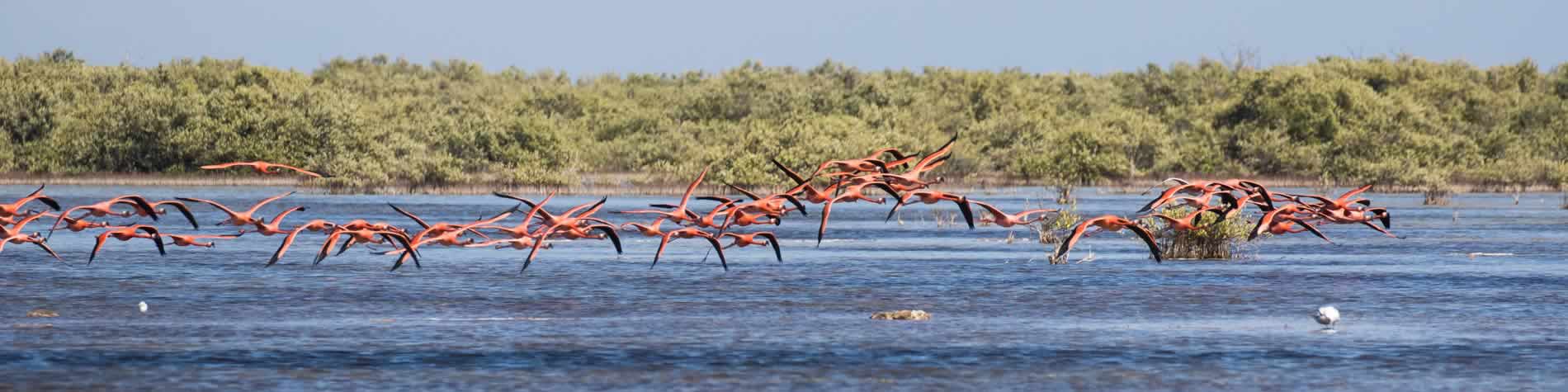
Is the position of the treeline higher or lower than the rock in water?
higher

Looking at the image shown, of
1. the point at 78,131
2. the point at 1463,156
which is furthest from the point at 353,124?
the point at 1463,156

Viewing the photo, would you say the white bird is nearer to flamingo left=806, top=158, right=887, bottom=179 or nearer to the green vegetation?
flamingo left=806, top=158, right=887, bottom=179

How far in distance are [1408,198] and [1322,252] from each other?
51834mm

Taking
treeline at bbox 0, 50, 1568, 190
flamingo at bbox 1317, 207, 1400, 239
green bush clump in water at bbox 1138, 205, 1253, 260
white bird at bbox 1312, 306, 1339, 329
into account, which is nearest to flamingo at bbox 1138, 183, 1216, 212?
flamingo at bbox 1317, 207, 1400, 239

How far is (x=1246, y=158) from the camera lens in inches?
4719

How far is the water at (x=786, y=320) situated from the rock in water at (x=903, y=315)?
1.20 ft

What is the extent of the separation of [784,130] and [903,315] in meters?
80.3

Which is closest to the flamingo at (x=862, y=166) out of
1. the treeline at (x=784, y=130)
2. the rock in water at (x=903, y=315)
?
the rock in water at (x=903, y=315)

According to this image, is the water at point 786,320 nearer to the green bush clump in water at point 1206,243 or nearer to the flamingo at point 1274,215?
the green bush clump in water at point 1206,243

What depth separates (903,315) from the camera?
1020 inches

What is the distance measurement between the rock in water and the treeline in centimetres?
7252

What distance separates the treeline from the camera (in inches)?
4289

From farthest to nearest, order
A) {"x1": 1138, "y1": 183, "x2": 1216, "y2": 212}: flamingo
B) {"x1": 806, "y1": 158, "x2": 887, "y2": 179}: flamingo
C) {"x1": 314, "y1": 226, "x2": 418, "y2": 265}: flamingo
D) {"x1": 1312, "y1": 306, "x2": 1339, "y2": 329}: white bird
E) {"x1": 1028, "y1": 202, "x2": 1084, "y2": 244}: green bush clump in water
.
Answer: {"x1": 1028, "y1": 202, "x2": 1084, "y2": 244}: green bush clump in water
{"x1": 1312, "y1": 306, "x2": 1339, "y2": 329}: white bird
{"x1": 314, "y1": 226, "x2": 418, "y2": 265}: flamingo
{"x1": 1138, "y1": 183, "x2": 1216, "y2": 212}: flamingo
{"x1": 806, "y1": 158, "x2": 887, "y2": 179}: flamingo

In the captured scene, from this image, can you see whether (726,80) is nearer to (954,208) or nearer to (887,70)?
(887,70)
